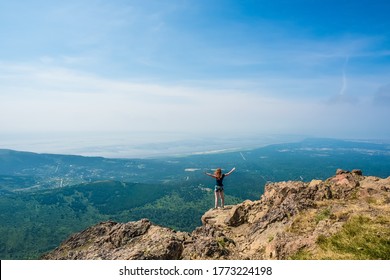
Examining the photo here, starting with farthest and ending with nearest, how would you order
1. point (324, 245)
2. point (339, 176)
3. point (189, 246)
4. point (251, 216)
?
1. point (339, 176)
2. point (251, 216)
3. point (189, 246)
4. point (324, 245)

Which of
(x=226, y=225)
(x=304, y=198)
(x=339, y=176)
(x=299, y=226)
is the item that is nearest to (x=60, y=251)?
(x=226, y=225)

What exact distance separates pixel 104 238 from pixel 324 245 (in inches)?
499

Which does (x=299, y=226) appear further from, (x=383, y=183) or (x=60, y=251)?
(x=60, y=251)

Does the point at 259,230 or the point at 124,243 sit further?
the point at 259,230

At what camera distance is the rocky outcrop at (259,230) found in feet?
45.2

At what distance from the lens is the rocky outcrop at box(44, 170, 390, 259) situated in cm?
1377

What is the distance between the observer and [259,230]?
18.9 metres

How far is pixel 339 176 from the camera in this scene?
25125mm

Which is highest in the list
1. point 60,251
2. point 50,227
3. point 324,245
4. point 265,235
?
point 324,245

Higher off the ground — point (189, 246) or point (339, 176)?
point (339, 176)

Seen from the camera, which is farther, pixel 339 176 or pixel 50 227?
pixel 50 227

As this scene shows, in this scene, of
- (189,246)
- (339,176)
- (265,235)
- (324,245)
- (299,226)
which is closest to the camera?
(324,245)

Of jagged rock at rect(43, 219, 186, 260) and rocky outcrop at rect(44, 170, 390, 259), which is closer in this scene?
jagged rock at rect(43, 219, 186, 260)

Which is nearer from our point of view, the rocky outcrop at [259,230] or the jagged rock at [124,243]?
the jagged rock at [124,243]
